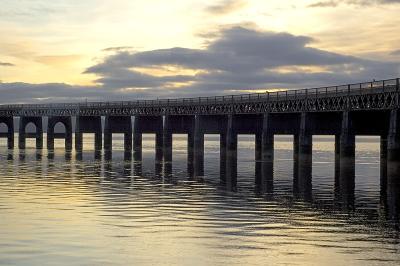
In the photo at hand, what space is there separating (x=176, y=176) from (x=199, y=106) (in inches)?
2604

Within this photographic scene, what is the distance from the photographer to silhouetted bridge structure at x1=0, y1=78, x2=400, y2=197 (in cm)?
7506

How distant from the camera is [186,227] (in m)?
26.7

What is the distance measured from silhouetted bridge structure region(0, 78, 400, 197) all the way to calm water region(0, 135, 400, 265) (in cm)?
1173

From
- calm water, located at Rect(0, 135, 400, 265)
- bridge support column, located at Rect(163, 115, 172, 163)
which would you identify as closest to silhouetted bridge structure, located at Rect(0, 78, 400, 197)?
bridge support column, located at Rect(163, 115, 172, 163)

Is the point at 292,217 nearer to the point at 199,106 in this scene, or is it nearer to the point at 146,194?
the point at 146,194

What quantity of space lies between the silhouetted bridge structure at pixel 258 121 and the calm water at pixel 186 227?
38.5 feet

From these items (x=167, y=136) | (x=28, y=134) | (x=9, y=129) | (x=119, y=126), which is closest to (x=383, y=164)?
(x=167, y=136)

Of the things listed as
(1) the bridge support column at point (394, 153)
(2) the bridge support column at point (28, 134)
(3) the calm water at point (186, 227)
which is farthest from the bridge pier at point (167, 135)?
(3) the calm water at point (186, 227)

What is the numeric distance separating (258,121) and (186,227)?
9312 centimetres

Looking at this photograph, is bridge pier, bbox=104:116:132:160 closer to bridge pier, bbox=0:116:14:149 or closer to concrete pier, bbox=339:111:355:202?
bridge pier, bbox=0:116:14:149

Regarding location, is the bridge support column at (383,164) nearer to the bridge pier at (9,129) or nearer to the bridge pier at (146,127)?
the bridge pier at (146,127)

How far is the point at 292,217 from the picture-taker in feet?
100

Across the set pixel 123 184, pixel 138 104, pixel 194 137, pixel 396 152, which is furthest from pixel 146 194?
pixel 138 104

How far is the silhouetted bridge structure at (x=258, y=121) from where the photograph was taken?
75062 millimetres
